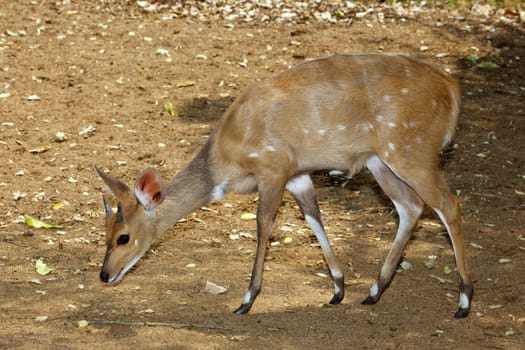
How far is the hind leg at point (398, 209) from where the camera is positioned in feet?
22.0

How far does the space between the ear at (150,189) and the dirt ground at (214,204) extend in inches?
28.5

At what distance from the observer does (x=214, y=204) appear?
8.53 meters

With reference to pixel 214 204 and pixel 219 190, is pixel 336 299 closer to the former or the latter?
pixel 219 190

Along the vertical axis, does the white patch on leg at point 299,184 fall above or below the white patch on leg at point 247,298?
above

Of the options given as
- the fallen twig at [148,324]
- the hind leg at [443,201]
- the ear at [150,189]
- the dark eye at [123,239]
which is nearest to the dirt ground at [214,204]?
the fallen twig at [148,324]

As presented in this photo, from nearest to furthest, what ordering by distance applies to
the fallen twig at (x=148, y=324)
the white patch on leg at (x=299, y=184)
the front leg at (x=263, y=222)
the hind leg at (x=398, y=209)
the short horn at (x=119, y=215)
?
the fallen twig at (x=148, y=324) < the short horn at (x=119, y=215) < the front leg at (x=263, y=222) < the hind leg at (x=398, y=209) < the white patch on leg at (x=299, y=184)

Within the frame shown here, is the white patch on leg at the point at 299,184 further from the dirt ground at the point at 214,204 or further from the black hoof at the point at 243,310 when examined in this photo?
the black hoof at the point at 243,310

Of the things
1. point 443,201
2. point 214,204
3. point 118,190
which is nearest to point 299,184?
point 443,201

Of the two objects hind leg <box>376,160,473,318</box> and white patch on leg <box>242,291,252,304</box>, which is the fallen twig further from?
hind leg <box>376,160,473,318</box>

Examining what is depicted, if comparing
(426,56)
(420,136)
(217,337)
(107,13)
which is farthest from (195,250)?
(107,13)

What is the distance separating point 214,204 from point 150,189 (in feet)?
7.45

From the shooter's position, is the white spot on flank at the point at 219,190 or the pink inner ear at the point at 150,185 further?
the white spot on flank at the point at 219,190

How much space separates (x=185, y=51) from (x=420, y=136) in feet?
19.1

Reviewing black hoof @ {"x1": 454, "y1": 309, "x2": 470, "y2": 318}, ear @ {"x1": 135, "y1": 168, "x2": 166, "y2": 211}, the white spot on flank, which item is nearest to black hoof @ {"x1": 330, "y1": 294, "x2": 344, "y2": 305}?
black hoof @ {"x1": 454, "y1": 309, "x2": 470, "y2": 318}
